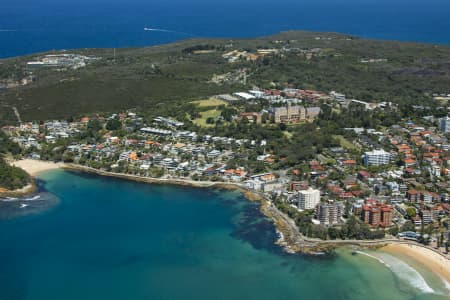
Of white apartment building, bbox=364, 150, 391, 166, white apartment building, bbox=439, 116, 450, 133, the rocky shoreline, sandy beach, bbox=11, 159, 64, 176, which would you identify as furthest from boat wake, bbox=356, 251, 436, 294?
sandy beach, bbox=11, 159, 64, 176

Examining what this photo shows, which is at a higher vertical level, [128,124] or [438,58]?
[438,58]

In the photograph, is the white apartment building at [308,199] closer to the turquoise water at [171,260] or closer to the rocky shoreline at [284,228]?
the rocky shoreline at [284,228]

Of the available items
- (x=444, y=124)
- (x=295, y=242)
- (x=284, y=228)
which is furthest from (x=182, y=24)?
(x=295, y=242)

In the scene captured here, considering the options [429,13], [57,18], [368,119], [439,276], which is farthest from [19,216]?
[429,13]

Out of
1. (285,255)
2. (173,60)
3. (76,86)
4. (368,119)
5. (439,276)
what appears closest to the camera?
(439,276)

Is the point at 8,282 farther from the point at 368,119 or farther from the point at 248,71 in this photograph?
the point at 248,71

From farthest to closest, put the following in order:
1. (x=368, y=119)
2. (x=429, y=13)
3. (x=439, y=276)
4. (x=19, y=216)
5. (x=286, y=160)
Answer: (x=429, y=13) < (x=368, y=119) < (x=286, y=160) < (x=19, y=216) < (x=439, y=276)

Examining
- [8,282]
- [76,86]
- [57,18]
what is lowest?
[8,282]

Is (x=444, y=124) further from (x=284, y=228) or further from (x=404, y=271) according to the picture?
(x=404, y=271)

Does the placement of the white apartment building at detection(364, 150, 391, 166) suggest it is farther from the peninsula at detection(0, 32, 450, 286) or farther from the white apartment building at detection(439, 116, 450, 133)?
the white apartment building at detection(439, 116, 450, 133)
